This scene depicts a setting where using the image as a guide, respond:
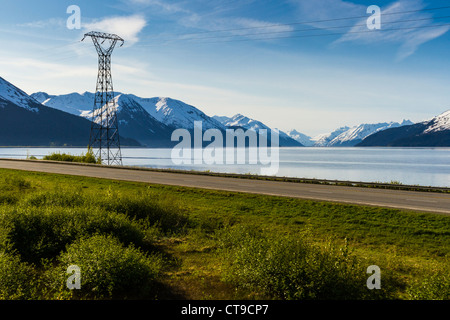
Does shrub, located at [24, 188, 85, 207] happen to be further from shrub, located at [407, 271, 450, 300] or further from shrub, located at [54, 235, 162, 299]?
shrub, located at [407, 271, 450, 300]

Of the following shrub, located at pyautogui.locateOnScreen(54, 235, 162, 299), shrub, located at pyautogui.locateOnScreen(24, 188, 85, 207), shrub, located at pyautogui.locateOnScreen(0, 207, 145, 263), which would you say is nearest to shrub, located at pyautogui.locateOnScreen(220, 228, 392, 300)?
shrub, located at pyautogui.locateOnScreen(54, 235, 162, 299)

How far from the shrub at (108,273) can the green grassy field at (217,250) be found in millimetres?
22

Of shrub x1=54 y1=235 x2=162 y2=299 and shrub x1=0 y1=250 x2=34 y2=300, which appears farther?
shrub x1=54 y1=235 x2=162 y2=299

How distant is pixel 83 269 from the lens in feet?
25.1

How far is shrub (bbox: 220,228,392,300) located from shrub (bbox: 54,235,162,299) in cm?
192

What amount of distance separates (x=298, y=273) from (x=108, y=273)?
3970 mm

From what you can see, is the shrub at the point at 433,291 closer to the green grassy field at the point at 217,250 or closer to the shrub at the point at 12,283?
the green grassy field at the point at 217,250

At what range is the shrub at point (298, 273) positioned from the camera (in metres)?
7.23

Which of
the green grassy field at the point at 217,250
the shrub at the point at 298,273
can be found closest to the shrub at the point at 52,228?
the green grassy field at the point at 217,250

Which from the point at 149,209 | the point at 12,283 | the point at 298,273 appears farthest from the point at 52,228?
the point at 298,273

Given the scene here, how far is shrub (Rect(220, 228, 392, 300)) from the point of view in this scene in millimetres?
7230
